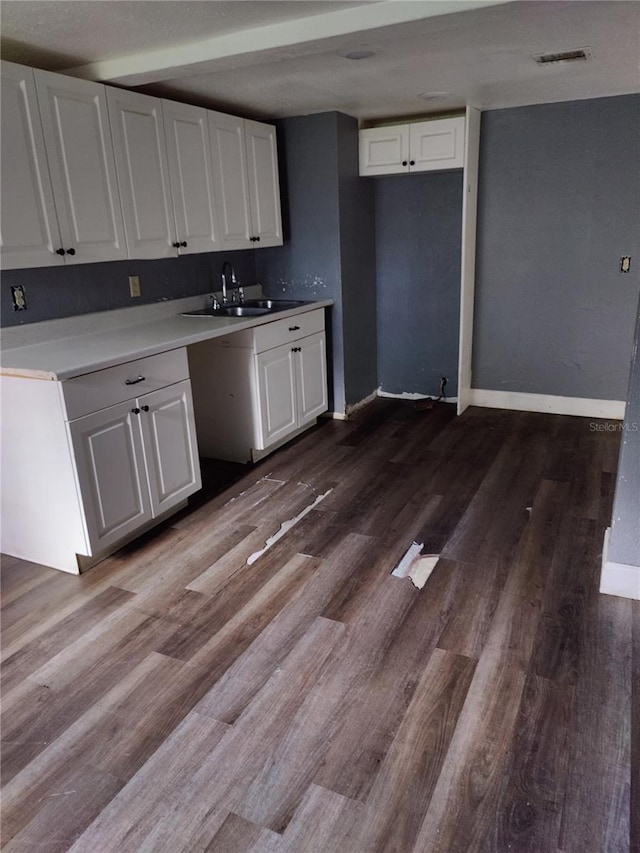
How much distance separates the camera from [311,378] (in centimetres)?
412

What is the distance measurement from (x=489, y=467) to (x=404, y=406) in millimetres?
1370

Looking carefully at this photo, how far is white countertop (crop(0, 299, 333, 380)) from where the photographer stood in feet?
7.67

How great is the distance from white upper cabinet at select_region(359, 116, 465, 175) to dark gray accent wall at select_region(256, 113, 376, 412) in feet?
0.38

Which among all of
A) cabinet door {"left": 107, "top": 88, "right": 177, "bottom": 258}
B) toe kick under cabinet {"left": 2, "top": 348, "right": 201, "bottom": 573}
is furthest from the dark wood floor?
cabinet door {"left": 107, "top": 88, "right": 177, "bottom": 258}

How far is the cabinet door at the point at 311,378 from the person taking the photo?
3975mm

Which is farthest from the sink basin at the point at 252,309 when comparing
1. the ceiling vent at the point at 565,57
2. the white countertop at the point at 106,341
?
the ceiling vent at the point at 565,57

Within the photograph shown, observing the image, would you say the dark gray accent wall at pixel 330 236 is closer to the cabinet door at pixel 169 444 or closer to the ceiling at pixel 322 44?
the ceiling at pixel 322 44

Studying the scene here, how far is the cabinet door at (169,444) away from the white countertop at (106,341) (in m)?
0.23

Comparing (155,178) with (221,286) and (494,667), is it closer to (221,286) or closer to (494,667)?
(221,286)

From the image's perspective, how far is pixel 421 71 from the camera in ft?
Answer: 9.91

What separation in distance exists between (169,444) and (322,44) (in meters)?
1.83

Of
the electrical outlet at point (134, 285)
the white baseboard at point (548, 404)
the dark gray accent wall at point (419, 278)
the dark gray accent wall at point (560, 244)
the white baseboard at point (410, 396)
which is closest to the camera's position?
the electrical outlet at point (134, 285)

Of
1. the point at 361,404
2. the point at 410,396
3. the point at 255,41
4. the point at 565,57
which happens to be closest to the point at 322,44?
the point at 255,41

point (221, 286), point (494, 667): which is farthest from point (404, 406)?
point (494, 667)
